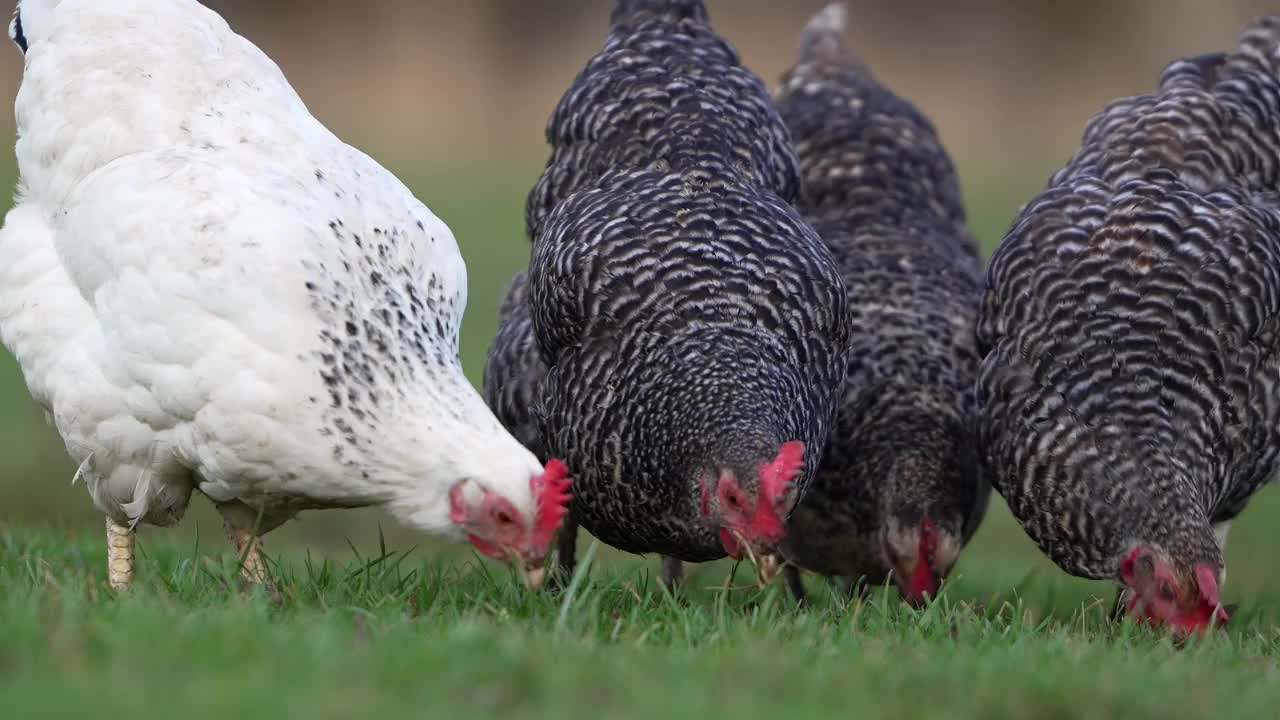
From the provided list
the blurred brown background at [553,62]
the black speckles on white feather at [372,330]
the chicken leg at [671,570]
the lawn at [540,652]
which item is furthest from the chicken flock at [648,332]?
the blurred brown background at [553,62]

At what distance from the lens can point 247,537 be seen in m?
4.71

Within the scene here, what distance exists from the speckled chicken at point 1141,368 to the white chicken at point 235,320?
1737 mm

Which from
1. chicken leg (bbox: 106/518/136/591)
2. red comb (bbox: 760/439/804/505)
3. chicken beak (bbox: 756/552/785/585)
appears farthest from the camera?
chicken leg (bbox: 106/518/136/591)

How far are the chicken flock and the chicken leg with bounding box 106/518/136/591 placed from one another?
0.4 inches

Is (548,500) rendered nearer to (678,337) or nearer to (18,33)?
(678,337)

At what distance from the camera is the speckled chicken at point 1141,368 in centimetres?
469

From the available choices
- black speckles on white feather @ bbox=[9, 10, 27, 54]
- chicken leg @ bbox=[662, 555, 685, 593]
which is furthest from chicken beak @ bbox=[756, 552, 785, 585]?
black speckles on white feather @ bbox=[9, 10, 27, 54]

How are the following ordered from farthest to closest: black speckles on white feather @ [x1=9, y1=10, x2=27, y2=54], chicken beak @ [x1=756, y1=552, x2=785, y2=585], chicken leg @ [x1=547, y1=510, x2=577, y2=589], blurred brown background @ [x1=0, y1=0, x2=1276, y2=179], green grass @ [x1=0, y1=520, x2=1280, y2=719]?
1. blurred brown background @ [x1=0, y1=0, x2=1276, y2=179]
2. chicken leg @ [x1=547, y1=510, x2=577, y2=589]
3. black speckles on white feather @ [x1=9, y1=10, x2=27, y2=54]
4. chicken beak @ [x1=756, y1=552, x2=785, y2=585]
5. green grass @ [x1=0, y1=520, x2=1280, y2=719]

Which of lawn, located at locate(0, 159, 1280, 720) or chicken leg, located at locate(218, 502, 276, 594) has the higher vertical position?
lawn, located at locate(0, 159, 1280, 720)

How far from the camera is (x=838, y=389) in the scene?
509 cm

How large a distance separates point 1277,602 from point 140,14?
4.90 m

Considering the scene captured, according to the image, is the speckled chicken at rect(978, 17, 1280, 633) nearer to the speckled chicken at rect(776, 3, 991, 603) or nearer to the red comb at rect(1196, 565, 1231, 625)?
the red comb at rect(1196, 565, 1231, 625)

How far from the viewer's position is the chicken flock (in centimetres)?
421

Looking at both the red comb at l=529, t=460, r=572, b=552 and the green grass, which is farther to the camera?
the red comb at l=529, t=460, r=572, b=552
